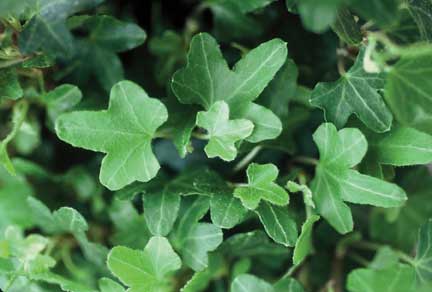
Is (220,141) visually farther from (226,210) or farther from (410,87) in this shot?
(410,87)

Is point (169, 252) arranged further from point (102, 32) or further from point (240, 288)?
point (102, 32)

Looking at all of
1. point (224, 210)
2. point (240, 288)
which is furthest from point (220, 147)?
point (240, 288)

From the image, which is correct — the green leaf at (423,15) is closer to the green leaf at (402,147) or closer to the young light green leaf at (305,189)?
the green leaf at (402,147)

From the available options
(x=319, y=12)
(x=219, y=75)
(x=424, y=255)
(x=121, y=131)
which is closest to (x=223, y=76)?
(x=219, y=75)

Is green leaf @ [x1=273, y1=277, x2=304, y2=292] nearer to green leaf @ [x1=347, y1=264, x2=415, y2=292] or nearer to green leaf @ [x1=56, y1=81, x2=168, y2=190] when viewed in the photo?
green leaf @ [x1=347, y1=264, x2=415, y2=292]

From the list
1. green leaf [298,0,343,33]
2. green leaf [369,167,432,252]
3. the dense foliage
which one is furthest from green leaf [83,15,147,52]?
green leaf [369,167,432,252]

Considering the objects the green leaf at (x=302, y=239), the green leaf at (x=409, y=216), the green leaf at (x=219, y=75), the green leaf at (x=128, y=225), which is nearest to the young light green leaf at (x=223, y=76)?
the green leaf at (x=219, y=75)
